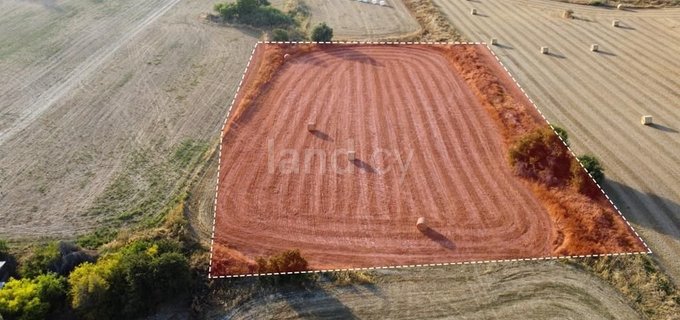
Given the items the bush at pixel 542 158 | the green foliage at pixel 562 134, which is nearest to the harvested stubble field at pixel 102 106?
the bush at pixel 542 158

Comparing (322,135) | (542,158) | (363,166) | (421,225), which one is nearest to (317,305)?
(421,225)

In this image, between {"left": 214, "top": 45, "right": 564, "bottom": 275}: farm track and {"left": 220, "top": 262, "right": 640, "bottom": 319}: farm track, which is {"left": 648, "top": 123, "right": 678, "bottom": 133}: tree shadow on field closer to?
{"left": 214, "top": 45, "right": 564, "bottom": 275}: farm track

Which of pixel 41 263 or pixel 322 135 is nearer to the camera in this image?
pixel 41 263

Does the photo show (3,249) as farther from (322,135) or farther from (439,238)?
(439,238)

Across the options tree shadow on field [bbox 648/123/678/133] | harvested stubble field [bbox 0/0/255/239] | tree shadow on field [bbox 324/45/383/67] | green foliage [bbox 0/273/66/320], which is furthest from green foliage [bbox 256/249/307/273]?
tree shadow on field [bbox 648/123/678/133]

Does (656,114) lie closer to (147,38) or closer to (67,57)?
(147,38)

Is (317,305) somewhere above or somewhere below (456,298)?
below
